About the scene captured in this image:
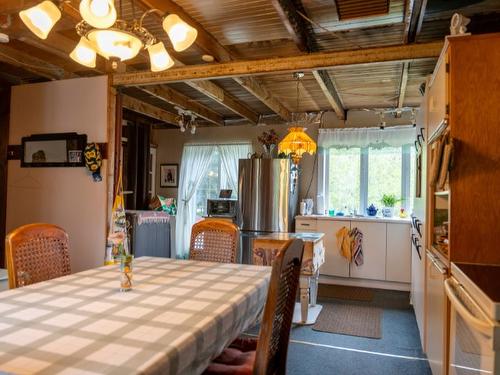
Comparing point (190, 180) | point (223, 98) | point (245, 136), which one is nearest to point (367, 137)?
point (245, 136)

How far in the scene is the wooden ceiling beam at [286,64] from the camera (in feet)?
9.47

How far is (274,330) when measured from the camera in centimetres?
126

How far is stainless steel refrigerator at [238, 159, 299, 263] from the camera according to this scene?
5305 millimetres

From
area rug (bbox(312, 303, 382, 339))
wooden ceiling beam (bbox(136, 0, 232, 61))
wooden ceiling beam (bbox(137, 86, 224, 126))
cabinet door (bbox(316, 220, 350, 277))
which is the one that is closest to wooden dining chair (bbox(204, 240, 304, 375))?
wooden ceiling beam (bbox(136, 0, 232, 61))

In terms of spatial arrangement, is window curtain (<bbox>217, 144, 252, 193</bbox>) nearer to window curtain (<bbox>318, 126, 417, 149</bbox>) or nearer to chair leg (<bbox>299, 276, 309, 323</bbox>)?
window curtain (<bbox>318, 126, 417, 149</bbox>)

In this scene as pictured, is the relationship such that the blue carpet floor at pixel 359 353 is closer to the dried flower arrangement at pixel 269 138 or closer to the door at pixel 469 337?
the door at pixel 469 337

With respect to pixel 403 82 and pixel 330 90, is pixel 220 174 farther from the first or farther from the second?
pixel 403 82

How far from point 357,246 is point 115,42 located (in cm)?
407

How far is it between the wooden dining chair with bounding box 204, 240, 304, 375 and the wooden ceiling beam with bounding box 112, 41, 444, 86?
220 centimetres

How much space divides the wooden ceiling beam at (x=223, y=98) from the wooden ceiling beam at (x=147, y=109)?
1.08 meters

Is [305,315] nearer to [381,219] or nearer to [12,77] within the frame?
[381,219]

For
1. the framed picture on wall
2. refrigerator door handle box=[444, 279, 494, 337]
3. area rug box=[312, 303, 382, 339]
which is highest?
the framed picture on wall

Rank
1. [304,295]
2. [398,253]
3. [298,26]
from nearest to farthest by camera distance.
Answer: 1. [298,26]
2. [304,295]
3. [398,253]

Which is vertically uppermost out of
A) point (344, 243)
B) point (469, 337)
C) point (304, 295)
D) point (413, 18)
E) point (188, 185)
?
point (413, 18)
